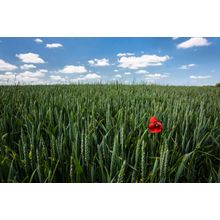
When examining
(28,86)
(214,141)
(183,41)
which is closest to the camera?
(214,141)

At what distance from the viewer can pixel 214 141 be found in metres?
0.93

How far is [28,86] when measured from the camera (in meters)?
2.25
